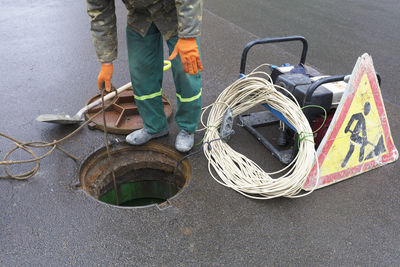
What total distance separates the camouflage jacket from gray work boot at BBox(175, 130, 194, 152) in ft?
2.79

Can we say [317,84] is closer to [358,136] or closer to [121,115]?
[358,136]

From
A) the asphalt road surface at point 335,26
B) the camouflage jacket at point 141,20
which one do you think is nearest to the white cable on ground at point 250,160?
the camouflage jacket at point 141,20

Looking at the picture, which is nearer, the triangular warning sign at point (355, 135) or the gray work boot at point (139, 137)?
the triangular warning sign at point (355, 135)

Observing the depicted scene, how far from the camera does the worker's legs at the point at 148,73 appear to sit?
2.52 metres

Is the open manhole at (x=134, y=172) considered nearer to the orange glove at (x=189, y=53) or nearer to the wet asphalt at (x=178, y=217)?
the wet asphalt at (x=178, y=217)

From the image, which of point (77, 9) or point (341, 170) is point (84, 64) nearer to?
point (77, 9)

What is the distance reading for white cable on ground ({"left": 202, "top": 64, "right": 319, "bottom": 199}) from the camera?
2367 millimetres

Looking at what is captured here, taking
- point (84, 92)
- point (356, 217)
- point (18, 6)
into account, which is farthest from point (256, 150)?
point (18, 6)

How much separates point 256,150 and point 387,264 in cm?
131

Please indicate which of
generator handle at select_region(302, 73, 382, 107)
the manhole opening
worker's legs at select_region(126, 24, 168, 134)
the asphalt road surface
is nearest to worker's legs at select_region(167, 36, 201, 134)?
worker's legs at select_region(126, 24, 168, 134)

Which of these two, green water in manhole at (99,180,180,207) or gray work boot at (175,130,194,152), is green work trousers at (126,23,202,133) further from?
green water in manhole at (99,180,180,207)

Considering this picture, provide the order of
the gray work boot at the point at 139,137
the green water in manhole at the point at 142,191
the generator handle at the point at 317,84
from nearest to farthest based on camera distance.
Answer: the generator handle at the point at 317,84 < the gray work boot at the point at 139,137 < the green water in manhole at the point at 142,191

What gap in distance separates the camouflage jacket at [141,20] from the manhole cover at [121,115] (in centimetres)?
78

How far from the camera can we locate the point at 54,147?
2.66m
